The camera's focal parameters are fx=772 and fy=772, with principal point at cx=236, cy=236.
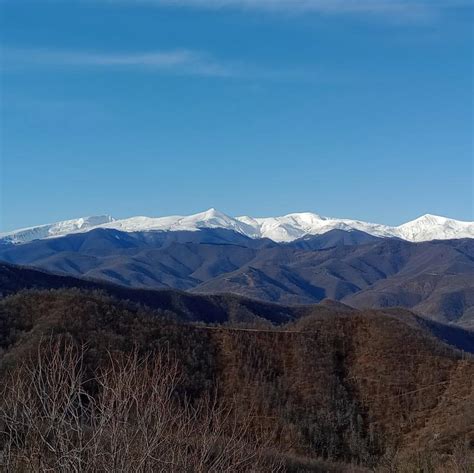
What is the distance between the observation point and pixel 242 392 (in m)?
49.1

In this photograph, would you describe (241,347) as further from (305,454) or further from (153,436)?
(153,436)

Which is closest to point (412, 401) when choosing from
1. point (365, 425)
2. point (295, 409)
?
point (365, 425)

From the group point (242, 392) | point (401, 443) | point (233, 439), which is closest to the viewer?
point (233, 439)

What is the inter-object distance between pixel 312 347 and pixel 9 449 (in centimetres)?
4407

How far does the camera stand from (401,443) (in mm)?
46094

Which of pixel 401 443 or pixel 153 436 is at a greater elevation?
pixel 153 436

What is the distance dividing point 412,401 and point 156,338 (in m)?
17.7

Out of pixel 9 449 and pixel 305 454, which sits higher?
pixel 9 449

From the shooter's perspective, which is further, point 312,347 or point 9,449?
point 312,347

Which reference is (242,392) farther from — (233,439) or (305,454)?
(233,439)

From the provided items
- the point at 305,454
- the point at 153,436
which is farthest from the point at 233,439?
the point at 305,454

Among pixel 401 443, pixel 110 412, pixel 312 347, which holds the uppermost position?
pixel 110 412

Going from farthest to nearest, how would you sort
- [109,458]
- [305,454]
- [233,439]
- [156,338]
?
[156,338] < [305,454] < [233,439] < [109,458]

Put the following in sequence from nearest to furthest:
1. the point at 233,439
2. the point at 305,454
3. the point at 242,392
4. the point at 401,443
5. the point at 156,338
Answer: the point at 233,439, the point at 305,454, the point at 401,443, the point at 242,392, the point at 156,338
